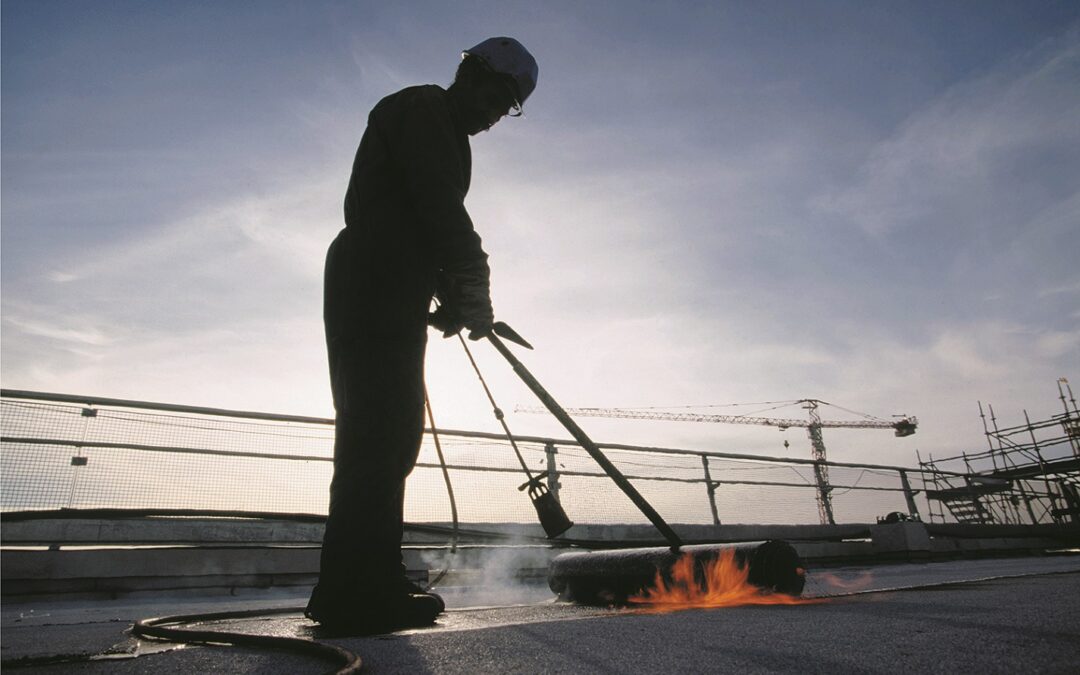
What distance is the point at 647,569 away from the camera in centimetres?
255

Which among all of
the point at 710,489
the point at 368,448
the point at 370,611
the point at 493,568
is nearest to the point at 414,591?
the point at 370,611

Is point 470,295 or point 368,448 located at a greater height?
point 470,295

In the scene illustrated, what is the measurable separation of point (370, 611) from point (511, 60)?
217 cm

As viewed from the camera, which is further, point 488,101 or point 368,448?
point 488,101

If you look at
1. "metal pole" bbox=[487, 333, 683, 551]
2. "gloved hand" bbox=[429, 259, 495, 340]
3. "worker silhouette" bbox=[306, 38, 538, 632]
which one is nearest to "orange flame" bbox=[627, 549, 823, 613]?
"metal pole" bbox=[487, 333, 683, 551]

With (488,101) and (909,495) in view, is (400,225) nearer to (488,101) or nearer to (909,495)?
(488,101)

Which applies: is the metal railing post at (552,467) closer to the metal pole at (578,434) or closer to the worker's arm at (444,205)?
the metal pole at (578,434)

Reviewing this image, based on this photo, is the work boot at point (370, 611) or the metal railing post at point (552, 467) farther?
the metal railing post at point (552, 467)

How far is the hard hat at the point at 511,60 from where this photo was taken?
2.45 m

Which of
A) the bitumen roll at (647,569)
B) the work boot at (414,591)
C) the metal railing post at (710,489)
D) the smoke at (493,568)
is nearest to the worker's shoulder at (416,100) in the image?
the work boot at (414,591)

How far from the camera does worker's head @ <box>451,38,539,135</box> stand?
246cm

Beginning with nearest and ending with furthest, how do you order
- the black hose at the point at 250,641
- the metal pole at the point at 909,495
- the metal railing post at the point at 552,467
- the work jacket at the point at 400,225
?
1. the black hose at the point at 250,641
2. the work jacket at the point at 400,225
3. the metal railing post at the point at 552,467
4. the metal pole at the point at 909,495

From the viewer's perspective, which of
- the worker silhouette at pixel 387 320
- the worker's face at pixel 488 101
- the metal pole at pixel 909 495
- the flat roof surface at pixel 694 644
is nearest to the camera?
the flat roof surface at pixel 694 644

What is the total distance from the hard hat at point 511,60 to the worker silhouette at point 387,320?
0.32 meters
